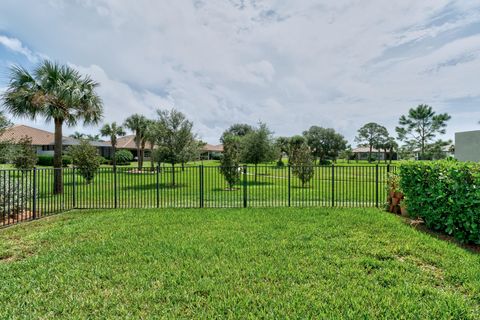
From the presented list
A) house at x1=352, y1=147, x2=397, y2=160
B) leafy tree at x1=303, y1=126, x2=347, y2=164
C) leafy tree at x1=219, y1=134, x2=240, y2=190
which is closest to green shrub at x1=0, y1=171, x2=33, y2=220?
leafy tree at x1=219, y1=134, x2=240, y2=190

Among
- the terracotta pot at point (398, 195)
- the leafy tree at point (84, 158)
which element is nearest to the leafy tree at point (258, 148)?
the leafy tree at point (84, 158)

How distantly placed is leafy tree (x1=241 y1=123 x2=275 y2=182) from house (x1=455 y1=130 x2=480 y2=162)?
451 inches

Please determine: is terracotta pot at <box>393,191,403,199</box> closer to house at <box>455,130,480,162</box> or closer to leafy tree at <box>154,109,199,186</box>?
house at <box>455,130,480,162</box>

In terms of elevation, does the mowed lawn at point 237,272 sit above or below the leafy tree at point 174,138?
below

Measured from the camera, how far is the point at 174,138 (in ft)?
54.4

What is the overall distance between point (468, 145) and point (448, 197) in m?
11.2

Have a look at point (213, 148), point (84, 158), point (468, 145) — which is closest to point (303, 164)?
point (468, 145)

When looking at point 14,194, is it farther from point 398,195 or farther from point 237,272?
point 398,195

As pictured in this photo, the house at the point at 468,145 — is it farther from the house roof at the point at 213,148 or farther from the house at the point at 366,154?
the house at the point at 366,154

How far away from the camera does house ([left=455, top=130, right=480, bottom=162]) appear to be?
12.7 m

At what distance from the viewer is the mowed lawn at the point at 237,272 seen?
2758 mm

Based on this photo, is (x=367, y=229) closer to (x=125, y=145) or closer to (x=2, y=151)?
(x=2, y=151)

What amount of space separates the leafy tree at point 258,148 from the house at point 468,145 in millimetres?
11461

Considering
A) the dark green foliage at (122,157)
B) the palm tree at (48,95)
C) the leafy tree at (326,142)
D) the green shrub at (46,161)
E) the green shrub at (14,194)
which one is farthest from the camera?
the leafy tree at (326,142)
